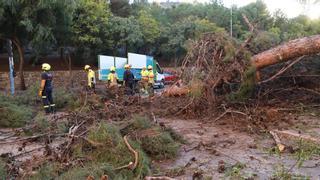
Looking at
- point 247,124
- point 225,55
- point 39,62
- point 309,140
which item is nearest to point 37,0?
point 39,62

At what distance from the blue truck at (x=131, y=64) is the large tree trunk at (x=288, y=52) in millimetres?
10865

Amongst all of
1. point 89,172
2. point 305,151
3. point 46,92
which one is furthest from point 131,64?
point 89,172

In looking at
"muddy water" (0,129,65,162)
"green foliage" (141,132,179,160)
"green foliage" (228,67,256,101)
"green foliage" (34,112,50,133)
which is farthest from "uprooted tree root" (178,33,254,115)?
"muddy water" (0,129,65,162)

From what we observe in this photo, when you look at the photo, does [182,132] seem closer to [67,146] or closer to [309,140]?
[309,140]

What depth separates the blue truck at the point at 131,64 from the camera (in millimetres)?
20297

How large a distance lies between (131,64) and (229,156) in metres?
16.1

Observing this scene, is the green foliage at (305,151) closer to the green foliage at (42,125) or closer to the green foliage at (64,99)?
the green foliage at (42,125)

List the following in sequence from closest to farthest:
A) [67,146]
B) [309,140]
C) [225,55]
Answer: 1. [67,146]
2. [309,140]
3. [225,55]

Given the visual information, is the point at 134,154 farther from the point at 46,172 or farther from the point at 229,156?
the point at 229,156

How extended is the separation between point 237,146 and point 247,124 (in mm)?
1565

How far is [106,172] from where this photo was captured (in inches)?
197

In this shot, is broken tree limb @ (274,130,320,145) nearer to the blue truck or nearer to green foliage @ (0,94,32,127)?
green foliage @ (0,94,32,127)

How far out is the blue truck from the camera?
799 inches

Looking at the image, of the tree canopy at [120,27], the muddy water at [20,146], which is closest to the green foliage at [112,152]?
the muddy water at [20,146]
